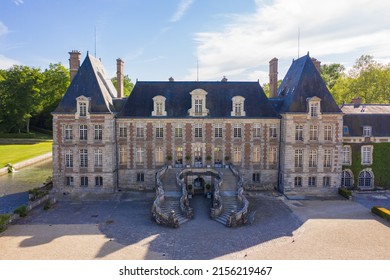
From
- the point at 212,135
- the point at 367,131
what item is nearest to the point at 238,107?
the point at 212,135

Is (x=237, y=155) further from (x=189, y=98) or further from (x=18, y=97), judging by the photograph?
(x=18, y=97)

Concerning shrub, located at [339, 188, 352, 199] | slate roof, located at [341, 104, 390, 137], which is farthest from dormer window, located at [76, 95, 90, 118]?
slate roof, located at [341, 104, 390, 137]

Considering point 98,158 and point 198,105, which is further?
point 198,105

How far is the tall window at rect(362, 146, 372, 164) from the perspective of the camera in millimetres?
33406

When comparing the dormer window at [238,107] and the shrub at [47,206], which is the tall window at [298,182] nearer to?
the dormer window at [238,107]

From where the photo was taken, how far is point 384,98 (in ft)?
185

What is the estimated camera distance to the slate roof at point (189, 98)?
33.3 m

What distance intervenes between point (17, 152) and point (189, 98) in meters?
39.7

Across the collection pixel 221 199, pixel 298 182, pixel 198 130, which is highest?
pixel 198 130

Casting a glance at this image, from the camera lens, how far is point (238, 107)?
3316 centimetres

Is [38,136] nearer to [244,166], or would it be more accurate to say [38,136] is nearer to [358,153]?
[244,166]

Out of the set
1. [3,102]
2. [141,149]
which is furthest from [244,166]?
[3,102]

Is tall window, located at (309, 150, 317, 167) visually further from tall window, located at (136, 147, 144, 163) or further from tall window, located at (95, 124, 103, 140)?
tall window, located at (95, 124, 103, 140)

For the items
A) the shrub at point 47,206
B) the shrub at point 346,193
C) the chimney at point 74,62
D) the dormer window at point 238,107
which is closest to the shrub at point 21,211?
the shrub at point 47,206
